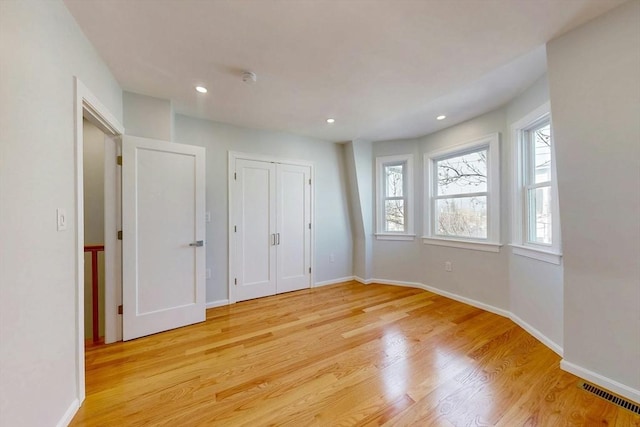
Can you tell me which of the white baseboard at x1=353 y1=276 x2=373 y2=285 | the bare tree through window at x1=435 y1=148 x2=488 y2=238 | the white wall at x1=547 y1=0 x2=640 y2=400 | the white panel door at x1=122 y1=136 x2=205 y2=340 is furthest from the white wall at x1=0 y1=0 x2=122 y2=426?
the bare tree through window at x1=435 y1=148 x2=488 y2=238

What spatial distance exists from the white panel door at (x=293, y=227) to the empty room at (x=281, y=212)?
12 centimetres

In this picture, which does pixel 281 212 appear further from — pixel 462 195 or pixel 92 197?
pixel 462 195

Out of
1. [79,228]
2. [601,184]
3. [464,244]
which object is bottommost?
[464,244]

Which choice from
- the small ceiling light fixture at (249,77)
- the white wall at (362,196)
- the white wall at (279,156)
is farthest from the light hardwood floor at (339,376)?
the small ceiling light fixture at (249,77)

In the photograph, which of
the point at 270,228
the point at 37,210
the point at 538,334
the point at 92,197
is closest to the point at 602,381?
the point at 538,334

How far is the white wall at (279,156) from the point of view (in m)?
3.01

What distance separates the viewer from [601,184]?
1484 millimetres

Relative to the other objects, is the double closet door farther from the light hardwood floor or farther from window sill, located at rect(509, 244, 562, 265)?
window sill, located at rect(509, 244, 562, 265)

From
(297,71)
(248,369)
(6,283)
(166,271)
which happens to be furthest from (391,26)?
(166,271)

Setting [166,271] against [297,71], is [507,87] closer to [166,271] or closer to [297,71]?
[297,71]

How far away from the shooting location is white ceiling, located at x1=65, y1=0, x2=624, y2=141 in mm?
1392

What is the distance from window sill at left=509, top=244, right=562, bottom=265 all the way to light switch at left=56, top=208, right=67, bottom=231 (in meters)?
3.50

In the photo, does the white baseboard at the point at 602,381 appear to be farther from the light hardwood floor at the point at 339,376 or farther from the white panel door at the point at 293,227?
the white panel door at the point at 293,227

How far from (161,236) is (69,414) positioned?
4.60 ft
